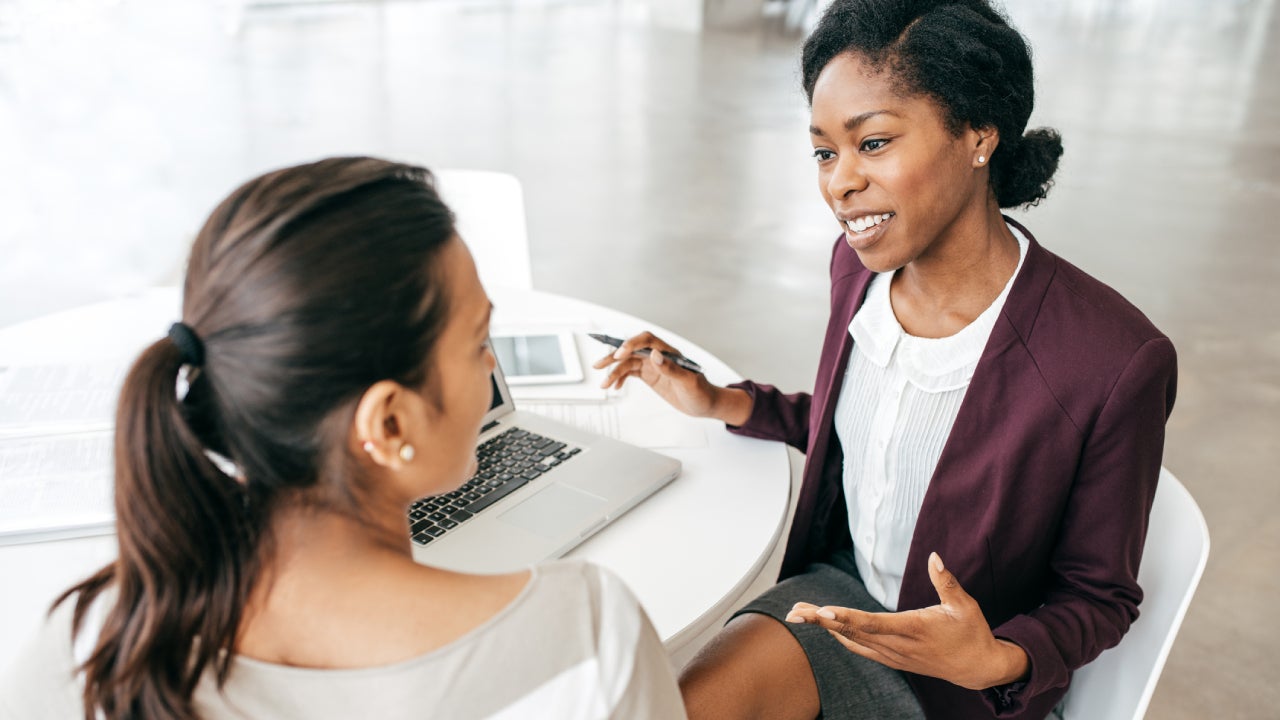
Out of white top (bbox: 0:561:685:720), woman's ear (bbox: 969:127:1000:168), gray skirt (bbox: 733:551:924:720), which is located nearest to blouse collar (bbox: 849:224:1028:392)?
woman's ear (bbox: 969:127:1000:168)

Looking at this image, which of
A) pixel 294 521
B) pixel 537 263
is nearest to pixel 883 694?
pixel 294 521

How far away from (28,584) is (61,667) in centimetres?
49

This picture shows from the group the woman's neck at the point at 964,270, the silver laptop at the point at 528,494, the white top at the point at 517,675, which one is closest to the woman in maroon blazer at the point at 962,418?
the woman's neck at the point at 964,270

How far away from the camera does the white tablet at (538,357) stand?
5.77 feet

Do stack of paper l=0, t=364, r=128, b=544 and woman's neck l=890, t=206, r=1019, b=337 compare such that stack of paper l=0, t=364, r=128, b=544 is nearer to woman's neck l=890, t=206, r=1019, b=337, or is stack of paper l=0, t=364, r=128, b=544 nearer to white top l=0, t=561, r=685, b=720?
white top l=0, t=561, r=685, b=720

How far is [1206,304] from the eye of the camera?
4.25 meters

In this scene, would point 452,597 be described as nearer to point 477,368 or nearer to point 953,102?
point 477,368

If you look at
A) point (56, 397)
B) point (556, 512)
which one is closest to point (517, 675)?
point (556, 512)

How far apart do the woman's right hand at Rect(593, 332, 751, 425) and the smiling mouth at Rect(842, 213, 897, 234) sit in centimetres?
34

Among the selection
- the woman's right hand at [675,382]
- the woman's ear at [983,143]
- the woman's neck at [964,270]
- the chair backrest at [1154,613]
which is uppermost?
the woman's ear at [983,143]

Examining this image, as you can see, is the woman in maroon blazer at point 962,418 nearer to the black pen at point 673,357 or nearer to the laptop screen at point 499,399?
the black pen at point 673,357

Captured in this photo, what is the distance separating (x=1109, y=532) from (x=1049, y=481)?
0.30 feet

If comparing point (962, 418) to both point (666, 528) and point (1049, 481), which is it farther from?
point (666, 528)

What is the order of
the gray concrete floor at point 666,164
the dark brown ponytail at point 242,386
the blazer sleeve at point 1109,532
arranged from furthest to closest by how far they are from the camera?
1. the gray concrete floor at point 666,164
2. the blazer sleeve at point 1109,532
3. the dark brown ponytail at point 242,386
